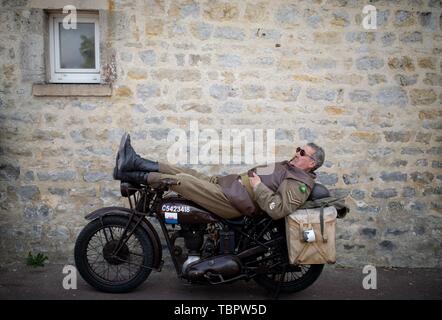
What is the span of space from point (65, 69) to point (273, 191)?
2.88 m

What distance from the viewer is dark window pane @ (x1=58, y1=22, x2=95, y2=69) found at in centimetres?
596

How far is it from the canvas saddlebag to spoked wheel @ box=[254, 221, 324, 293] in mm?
241

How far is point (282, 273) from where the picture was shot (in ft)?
15.9

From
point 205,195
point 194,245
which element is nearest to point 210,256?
point 194,245

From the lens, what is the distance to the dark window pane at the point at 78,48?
19.5 feet

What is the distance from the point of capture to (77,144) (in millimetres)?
5801

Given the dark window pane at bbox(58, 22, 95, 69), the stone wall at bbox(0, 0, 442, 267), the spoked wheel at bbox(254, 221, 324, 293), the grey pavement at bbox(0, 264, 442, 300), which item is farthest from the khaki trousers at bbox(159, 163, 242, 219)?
the dark window pane at bbox(58, 22, 95, 69)

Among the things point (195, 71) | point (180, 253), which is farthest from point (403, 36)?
point (180, 253)

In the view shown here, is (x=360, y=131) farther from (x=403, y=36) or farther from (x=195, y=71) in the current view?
(x=195, y=71)

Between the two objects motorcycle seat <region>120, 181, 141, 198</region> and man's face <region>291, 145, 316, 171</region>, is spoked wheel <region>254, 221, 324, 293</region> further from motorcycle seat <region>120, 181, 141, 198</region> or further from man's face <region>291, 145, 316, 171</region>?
motorcycle seat <region>120, 181, 141, 198</region>

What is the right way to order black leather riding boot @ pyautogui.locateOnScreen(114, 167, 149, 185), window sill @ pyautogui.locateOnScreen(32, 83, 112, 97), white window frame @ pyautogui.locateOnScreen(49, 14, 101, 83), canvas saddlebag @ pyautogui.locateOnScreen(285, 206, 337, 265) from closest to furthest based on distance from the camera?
1. canvas saddlebag @ pyautogui.locateOnScreen(285, 206, 337, 265)
2. black leather riding boot @ pyautogui.locateOnScreen(114, 167, 149, 185)
3. window sill @ pyautogui.locateOnScreen(32, 83, 112, 97)
4. white window frame @ pyautogui.locateOnScreen(49, 14, 101, 83)

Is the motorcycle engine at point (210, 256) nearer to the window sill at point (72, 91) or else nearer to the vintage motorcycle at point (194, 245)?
the vintage motorcycle at point (194, 245)

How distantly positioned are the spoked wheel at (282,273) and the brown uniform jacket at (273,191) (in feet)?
0.91

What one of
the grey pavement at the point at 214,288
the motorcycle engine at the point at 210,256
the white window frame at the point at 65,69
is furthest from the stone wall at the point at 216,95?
the motorcycle engine at the point at 210,256
